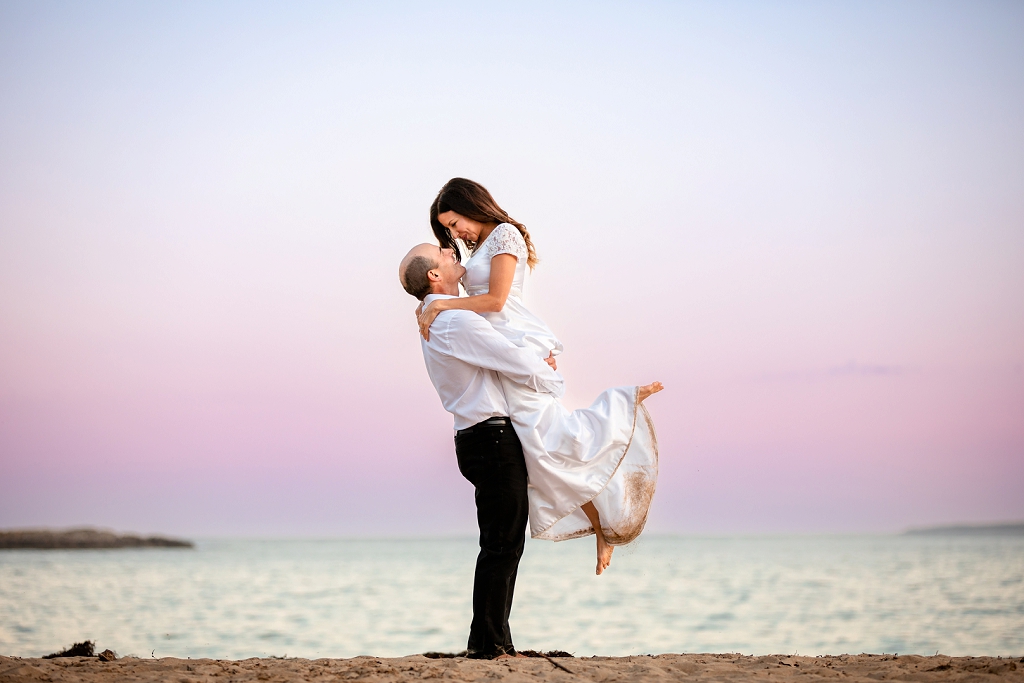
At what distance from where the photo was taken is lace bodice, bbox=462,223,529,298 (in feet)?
12.9

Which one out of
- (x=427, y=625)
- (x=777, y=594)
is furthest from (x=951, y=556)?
(x=427, y=625)

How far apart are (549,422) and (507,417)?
0.68ft

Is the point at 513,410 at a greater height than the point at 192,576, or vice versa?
the point at 513,410

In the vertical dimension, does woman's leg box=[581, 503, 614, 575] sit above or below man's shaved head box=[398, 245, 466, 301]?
below

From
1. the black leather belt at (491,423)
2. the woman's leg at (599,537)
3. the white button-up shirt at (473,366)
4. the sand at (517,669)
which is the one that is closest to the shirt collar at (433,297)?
the white button-up shirt at (473,366)

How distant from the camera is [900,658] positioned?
404 centimetres

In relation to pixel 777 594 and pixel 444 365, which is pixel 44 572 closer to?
pixel 777 594

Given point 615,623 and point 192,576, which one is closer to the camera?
point 615,623

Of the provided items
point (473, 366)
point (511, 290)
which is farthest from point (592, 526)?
point (511, 290)

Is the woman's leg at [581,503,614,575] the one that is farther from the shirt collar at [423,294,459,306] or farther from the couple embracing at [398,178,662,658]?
the shirt collar at [423,294,459,306]

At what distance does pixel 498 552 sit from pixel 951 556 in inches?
1204

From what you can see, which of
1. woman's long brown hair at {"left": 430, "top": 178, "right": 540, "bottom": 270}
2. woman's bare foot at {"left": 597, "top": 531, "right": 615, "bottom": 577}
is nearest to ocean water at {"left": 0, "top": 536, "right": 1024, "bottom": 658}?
woman's bare foot at {"left": 597, "top": 531, "right": 615, "bottom": 577}

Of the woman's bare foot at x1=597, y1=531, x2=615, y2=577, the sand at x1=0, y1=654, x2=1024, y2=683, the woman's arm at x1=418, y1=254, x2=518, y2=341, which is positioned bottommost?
the sand at x1=0, y1=654, x2=1024, y2=683

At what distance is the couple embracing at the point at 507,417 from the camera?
377cm
